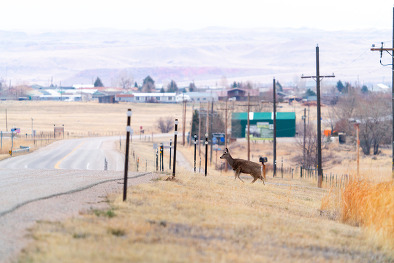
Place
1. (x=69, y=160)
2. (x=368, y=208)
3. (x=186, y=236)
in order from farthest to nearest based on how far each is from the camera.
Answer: (x=69, y=160) → (x=368, y=208) → (x=186, y=236)

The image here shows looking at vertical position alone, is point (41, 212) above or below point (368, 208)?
above

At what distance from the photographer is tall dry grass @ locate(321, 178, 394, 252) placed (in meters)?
14.1

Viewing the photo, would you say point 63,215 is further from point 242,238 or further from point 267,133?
point 267,133

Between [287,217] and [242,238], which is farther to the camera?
[287,217]

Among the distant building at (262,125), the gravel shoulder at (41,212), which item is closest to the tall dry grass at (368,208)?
the gravel shoulder at (41,212)

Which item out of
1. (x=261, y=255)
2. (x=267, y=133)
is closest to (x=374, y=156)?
(x=267, y=133)

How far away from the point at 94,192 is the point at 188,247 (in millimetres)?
6448

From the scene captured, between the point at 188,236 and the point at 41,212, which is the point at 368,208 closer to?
Answer: the point at 188,236

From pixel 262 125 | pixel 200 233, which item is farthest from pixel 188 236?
pixel 262 125

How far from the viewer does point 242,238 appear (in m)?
11.9

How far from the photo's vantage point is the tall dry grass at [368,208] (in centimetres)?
1406

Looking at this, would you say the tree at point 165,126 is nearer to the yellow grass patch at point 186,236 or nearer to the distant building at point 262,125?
the distant building at point 262,125

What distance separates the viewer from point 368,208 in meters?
16.2

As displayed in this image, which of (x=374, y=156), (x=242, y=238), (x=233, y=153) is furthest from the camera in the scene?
(x=233, y=153)
